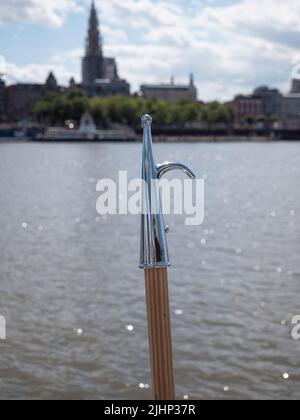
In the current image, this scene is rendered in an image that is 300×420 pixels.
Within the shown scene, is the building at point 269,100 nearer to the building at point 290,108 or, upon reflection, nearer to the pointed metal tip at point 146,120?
the building at point 290,108

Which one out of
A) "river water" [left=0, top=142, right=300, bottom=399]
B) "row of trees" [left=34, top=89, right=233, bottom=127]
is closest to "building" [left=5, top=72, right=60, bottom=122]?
"row of trees" [left=34, top=89, right=233, bottom=127]

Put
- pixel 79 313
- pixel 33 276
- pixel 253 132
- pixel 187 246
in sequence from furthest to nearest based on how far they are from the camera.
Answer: pixel 253 132, pixel 187 246, pixel 33 276, pixel 79 313

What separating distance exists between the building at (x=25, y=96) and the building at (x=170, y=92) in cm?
1952

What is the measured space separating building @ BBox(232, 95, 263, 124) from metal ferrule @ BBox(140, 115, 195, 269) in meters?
153

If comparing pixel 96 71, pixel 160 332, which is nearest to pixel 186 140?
pixel 96 71

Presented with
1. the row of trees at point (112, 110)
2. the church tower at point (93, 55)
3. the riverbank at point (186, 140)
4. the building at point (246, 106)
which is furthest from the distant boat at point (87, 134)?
the building at point (246, 106)

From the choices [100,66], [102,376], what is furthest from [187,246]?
[100,66]

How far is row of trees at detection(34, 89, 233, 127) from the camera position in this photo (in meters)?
121

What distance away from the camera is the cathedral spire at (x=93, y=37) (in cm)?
15200

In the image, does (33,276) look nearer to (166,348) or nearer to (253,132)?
(166,348)

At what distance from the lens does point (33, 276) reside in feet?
42.8

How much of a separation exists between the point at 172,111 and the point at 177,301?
116 metres

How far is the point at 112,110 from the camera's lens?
121500 mm

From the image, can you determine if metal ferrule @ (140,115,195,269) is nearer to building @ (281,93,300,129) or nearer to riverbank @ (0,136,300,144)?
riverbank @ (0,136,300,144)
